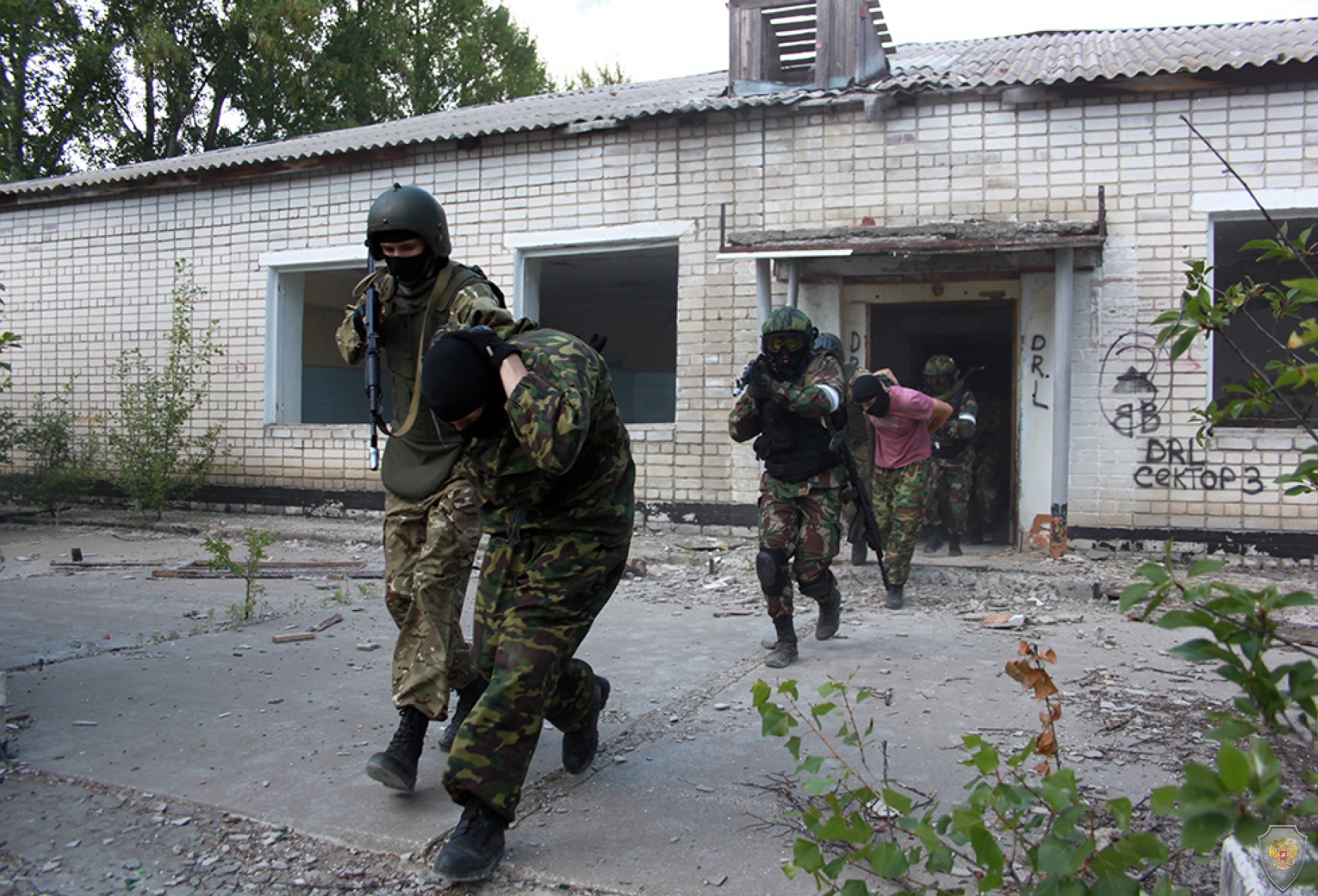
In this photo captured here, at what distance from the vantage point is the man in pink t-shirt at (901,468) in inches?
225

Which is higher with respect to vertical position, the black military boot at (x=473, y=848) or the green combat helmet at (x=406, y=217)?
the green combat helmet at (x=406, y=217)

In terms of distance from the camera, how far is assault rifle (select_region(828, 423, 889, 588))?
452 centimetres

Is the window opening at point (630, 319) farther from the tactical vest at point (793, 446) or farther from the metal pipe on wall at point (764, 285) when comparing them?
the tactical vest at point (793, 446)

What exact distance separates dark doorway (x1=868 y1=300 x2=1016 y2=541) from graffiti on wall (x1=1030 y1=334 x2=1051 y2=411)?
248 mm

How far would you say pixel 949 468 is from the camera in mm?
7699

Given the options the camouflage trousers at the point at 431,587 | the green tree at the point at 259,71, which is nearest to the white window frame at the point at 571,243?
the camouflage trousers at the point at 431,587

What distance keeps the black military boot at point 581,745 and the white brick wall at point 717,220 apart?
406 cm

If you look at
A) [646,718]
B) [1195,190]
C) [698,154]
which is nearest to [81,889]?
[646,718]

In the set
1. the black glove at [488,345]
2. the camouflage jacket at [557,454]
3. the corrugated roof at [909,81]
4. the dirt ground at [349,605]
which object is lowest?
the dirt ground at [349,605]

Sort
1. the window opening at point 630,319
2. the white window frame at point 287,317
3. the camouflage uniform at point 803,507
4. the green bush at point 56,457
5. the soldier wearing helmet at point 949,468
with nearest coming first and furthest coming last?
the camouflage uniform at point 803,507
the soldier wearing helmet at point 949,468
the white window frame at point 287,317
the green bush at point 56,457
the window opening at point 630,319

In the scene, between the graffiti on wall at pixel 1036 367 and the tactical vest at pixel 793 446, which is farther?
the graffiti on wall at pixel 1036 367

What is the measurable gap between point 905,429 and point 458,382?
428 cm

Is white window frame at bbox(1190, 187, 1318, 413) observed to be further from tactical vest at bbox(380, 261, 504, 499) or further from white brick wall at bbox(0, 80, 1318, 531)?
tactical vest at bbox(380, 261, 504, 499)

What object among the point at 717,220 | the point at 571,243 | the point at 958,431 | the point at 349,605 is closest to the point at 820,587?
the point at 349,605
